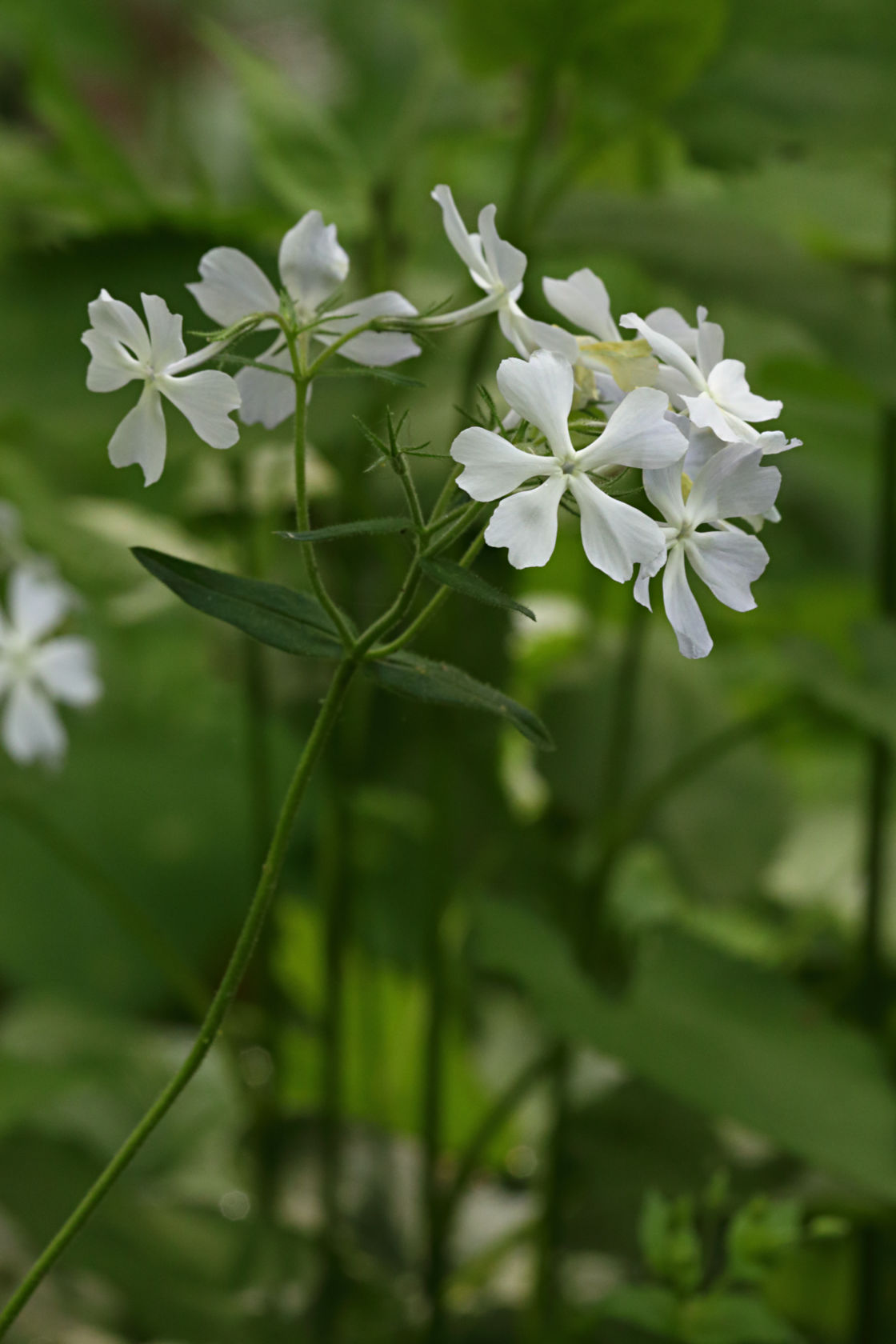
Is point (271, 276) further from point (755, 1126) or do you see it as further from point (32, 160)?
point (755, 1126)

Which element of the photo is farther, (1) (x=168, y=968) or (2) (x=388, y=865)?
(2) (x=388, y=865)

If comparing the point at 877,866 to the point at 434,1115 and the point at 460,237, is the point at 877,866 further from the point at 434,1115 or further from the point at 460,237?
the point at 460,237

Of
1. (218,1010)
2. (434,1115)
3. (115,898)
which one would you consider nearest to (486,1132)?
(434,1115)

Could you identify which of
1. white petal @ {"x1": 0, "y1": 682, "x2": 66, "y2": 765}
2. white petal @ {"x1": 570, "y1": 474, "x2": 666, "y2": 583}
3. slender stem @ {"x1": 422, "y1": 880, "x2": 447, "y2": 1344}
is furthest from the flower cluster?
slender stem @ {"x1": 422, "y1": 880, "x2": 447, "y2": 1344}

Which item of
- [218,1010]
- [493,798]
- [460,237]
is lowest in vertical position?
[218,1010]

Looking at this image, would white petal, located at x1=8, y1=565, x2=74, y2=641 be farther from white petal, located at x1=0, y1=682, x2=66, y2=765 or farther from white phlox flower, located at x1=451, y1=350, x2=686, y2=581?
white phlox flower, located at x1=451, y1=350, x2=686, y2=581

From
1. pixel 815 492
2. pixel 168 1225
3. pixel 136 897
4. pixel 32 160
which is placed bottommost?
pixel 168 1225

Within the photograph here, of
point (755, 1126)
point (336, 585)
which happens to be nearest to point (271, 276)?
point (336, 585)
